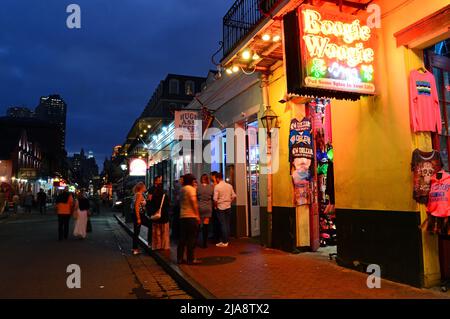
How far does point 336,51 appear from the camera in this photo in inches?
228

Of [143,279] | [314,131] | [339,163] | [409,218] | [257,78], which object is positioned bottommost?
[143,279]

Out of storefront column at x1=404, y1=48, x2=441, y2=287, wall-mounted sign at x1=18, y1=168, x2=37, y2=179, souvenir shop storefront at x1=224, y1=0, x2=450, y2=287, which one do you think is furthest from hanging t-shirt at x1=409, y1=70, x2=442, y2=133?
wall-mounted sign at x1=18, y1=168, x2=37, y2=179

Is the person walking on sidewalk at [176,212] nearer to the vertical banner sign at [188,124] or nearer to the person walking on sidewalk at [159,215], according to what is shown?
the person walking on sidewalk at [159,215]

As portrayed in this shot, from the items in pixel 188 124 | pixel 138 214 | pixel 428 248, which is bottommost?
pixel 428 248

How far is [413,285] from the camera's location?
542 cm

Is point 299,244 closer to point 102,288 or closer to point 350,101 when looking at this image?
point 350,101

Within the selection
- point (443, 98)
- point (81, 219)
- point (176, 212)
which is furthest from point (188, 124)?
point (443, 98)

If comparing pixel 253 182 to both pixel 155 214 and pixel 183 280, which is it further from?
pixel 183 280

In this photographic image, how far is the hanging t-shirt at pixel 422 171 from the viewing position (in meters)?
5.25

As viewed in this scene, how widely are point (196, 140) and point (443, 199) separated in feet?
36.6

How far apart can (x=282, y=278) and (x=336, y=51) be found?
12.5 ft

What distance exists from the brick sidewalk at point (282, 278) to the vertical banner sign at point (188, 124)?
261 inches

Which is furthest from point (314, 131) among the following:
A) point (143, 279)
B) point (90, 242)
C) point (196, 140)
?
point (90, 242)

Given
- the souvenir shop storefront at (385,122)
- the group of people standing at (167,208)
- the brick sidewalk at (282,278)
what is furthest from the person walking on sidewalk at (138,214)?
the souvenir shop storefront at (385,122)
